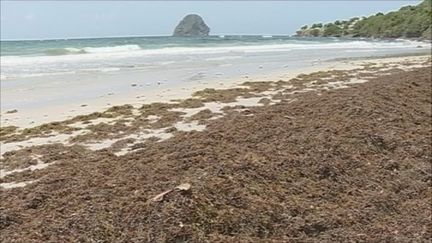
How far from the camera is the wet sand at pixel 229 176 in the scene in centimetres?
390

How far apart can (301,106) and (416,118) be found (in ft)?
5.62

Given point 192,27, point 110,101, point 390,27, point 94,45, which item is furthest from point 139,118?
point 192,27

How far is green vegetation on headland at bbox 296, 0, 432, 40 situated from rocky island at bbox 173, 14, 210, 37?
26499 millimetres

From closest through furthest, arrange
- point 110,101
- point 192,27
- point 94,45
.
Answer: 1. point 110,101
2. point 94,45
3. point 192,27

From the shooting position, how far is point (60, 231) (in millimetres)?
3803

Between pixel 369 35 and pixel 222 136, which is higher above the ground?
pixel 222 136

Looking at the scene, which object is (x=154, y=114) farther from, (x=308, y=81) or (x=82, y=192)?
(x=308, y=81)

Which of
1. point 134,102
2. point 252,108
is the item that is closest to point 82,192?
point 252,108

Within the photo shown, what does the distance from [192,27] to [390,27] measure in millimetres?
49593

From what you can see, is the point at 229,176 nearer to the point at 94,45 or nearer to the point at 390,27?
the point at 94,45

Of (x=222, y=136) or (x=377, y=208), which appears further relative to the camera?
(x=222, y=136)

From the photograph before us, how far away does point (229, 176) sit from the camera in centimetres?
462

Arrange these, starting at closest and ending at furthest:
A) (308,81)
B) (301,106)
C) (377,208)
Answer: (377,208), (301,106), (308,81)

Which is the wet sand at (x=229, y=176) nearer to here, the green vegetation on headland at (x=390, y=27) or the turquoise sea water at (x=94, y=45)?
the turquoise sea water at (x=94, y=45)
